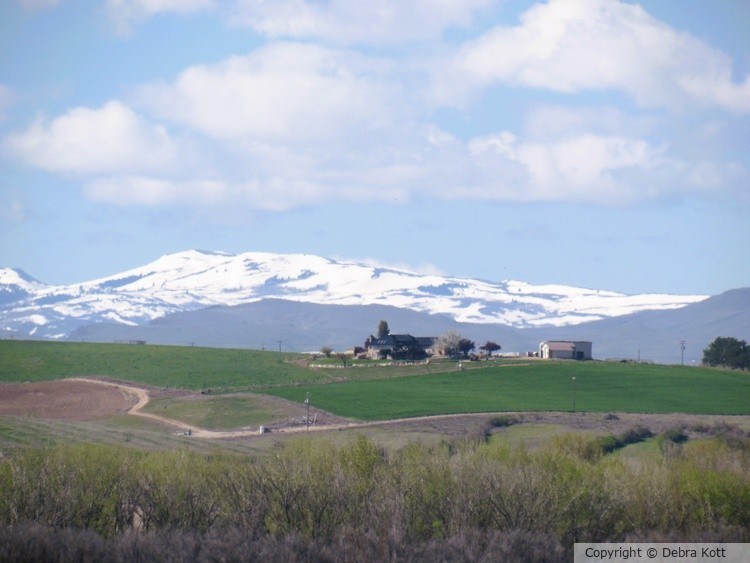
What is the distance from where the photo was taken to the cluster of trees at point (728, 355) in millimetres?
149375

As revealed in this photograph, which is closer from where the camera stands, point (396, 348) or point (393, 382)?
point (393, 382)

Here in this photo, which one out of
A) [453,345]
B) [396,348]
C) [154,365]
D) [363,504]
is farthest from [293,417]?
[453,345]

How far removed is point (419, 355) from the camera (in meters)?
152

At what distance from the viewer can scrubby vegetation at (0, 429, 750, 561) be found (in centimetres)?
3734

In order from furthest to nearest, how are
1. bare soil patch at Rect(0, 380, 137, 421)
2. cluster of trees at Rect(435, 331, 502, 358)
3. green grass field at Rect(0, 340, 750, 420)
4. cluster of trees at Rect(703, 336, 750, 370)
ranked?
cluster of trees at Rect(435, 331, 502, 358), cluster of trees at Rect(703, 336, 750, 370), green grass field at Rect(0, 340, 750, 420), bare soil patch at Rect(0, 380, 137, 421)

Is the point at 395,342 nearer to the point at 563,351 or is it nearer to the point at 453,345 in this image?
the point at 453,345

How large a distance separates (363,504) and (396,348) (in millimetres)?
109991

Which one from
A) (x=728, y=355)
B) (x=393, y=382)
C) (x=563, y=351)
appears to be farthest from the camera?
(x=728, y=355)

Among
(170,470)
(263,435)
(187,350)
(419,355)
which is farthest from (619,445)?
(187,350)

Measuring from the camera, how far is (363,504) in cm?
4256

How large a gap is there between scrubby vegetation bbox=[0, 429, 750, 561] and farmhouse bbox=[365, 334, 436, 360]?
103 metres

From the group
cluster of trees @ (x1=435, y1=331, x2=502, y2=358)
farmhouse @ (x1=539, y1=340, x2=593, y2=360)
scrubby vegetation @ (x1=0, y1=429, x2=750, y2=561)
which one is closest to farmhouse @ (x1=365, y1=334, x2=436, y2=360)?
cluster of trees @ (x1=435, y1=331, x2=502, y2=358)

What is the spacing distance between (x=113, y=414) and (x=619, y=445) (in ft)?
141

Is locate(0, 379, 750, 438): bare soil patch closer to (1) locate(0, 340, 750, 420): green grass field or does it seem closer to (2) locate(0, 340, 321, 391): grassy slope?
(1) locate(0, 340, 750, 420): green grass field
